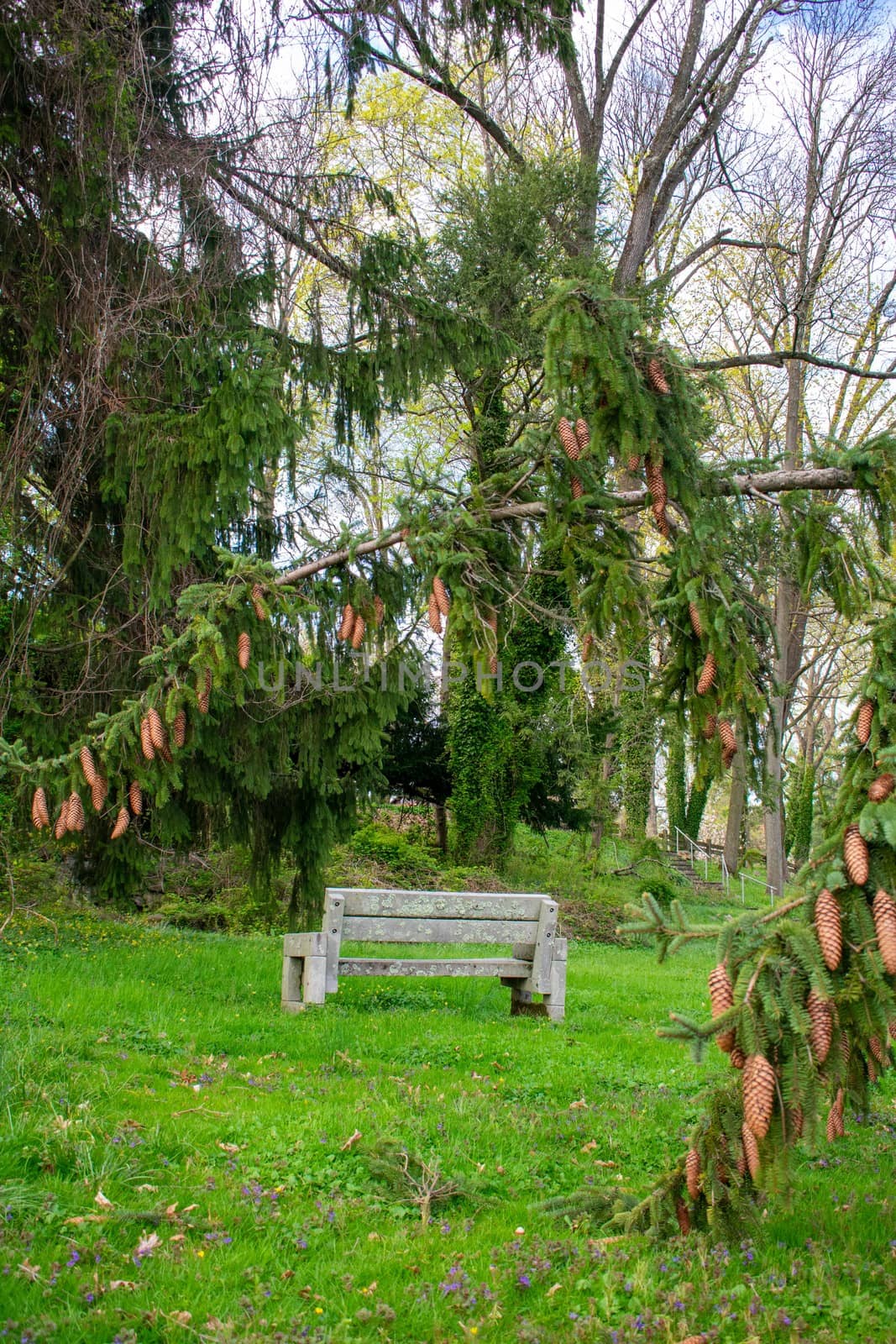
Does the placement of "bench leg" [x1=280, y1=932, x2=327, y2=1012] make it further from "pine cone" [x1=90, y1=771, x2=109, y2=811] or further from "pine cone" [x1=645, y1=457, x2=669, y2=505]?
"pine cone" [x1=645, y1=457, x2=669, y2=505]

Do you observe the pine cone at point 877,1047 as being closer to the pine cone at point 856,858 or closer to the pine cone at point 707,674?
the pine cone at point 856,858

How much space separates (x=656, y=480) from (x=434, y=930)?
165 inches

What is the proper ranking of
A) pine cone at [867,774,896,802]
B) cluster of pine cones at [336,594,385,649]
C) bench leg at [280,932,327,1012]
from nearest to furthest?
pine cone at [867,774,896,802]
cluster of pine cones at [336,594,385,649]
bench leg at [280,932,327,1012]

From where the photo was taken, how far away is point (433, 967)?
7.82 m

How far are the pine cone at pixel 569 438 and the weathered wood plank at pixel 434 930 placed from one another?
402 cm

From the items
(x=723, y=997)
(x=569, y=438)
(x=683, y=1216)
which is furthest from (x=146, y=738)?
(x=723, y=997)

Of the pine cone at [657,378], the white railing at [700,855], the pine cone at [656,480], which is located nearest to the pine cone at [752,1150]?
the pine cone at [656,480]

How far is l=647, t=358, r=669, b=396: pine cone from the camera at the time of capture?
185 inches

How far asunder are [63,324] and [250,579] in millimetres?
3015

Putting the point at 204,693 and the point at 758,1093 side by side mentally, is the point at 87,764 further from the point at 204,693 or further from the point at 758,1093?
the point at 758,1093

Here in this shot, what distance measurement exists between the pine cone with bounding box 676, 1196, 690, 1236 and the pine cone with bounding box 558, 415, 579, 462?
3.07 m

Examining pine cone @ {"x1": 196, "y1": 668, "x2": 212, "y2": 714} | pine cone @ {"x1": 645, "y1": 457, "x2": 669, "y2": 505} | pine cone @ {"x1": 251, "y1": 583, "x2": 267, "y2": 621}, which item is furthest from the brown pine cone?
pine cone @ {"x1": 196, "y1": 668, "x2": 212, "y2": 714}

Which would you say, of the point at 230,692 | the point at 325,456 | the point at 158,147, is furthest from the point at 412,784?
the point at 158,147

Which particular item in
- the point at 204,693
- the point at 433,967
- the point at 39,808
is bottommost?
the point at 433,967
